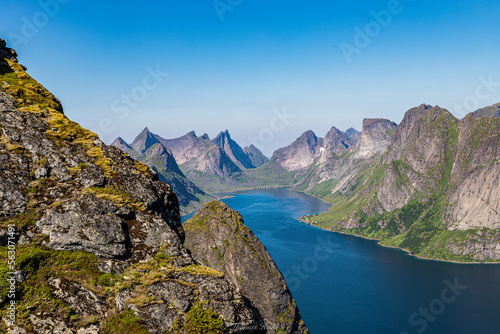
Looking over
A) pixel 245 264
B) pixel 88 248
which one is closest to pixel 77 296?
pixel 88 248

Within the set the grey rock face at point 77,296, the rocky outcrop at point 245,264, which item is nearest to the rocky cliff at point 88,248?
the grey rock face at point 77,296

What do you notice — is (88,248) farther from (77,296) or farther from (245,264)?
(245,264)

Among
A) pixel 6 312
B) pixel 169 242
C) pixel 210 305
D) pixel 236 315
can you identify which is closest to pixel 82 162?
pixel 169 242

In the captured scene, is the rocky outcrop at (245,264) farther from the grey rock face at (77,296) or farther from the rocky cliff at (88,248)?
the grey rock face at (77,296)

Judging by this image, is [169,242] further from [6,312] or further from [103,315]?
[6,312]

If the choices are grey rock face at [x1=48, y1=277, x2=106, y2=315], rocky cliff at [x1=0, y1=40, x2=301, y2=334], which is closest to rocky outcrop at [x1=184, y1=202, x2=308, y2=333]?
rocky cliff at [x1=0, y1=40, x2=301, y2=334]

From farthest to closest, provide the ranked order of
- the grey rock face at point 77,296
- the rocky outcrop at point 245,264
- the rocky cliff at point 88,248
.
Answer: the rocky outcrop at point 245,264, the grey rock face at point 77,296, the rocky cliff at point 88,248

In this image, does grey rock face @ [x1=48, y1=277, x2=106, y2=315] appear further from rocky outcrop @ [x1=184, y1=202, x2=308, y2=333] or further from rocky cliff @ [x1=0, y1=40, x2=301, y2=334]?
rocky outcrop @ [x1=184, y1=202, x2=308, y2=333]
